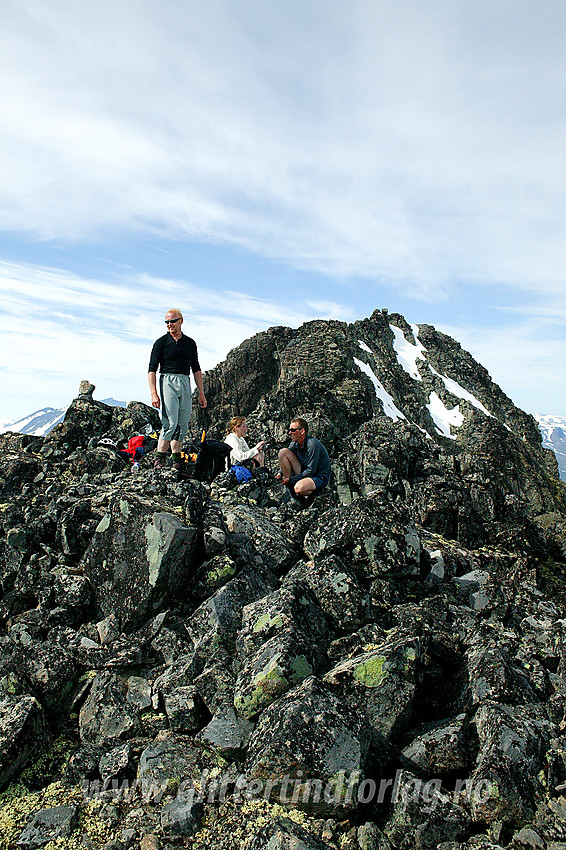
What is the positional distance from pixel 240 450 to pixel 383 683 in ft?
30.1

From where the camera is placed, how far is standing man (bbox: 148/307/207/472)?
14.4m

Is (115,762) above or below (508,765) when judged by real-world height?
below

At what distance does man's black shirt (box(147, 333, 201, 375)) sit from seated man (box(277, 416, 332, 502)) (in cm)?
369

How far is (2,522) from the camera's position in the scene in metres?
10.9

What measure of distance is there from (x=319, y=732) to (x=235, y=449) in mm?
9829

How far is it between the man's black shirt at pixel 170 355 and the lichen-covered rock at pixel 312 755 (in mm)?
10191

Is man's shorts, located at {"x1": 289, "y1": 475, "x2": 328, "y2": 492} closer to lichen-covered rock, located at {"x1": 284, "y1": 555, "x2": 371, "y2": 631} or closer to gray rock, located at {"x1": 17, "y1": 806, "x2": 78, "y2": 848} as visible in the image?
lichen-covered rock, located at {"x1": 284, "y1": 555, "x2": 371, "y2": 631}

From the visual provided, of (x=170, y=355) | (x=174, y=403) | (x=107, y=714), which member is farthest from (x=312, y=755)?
(x=170, y=355)

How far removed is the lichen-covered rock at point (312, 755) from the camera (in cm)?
580

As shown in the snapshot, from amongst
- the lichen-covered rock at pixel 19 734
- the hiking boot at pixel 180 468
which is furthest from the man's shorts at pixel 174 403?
the lichen-covered rock at pixel 19 734

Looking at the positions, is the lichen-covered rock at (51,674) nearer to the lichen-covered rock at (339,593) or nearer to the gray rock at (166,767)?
the gray rock at (166,767)

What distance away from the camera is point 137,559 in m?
9.10

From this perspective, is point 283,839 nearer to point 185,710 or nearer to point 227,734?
point 227,734

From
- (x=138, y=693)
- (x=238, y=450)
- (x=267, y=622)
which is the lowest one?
(x=138, y=693)
